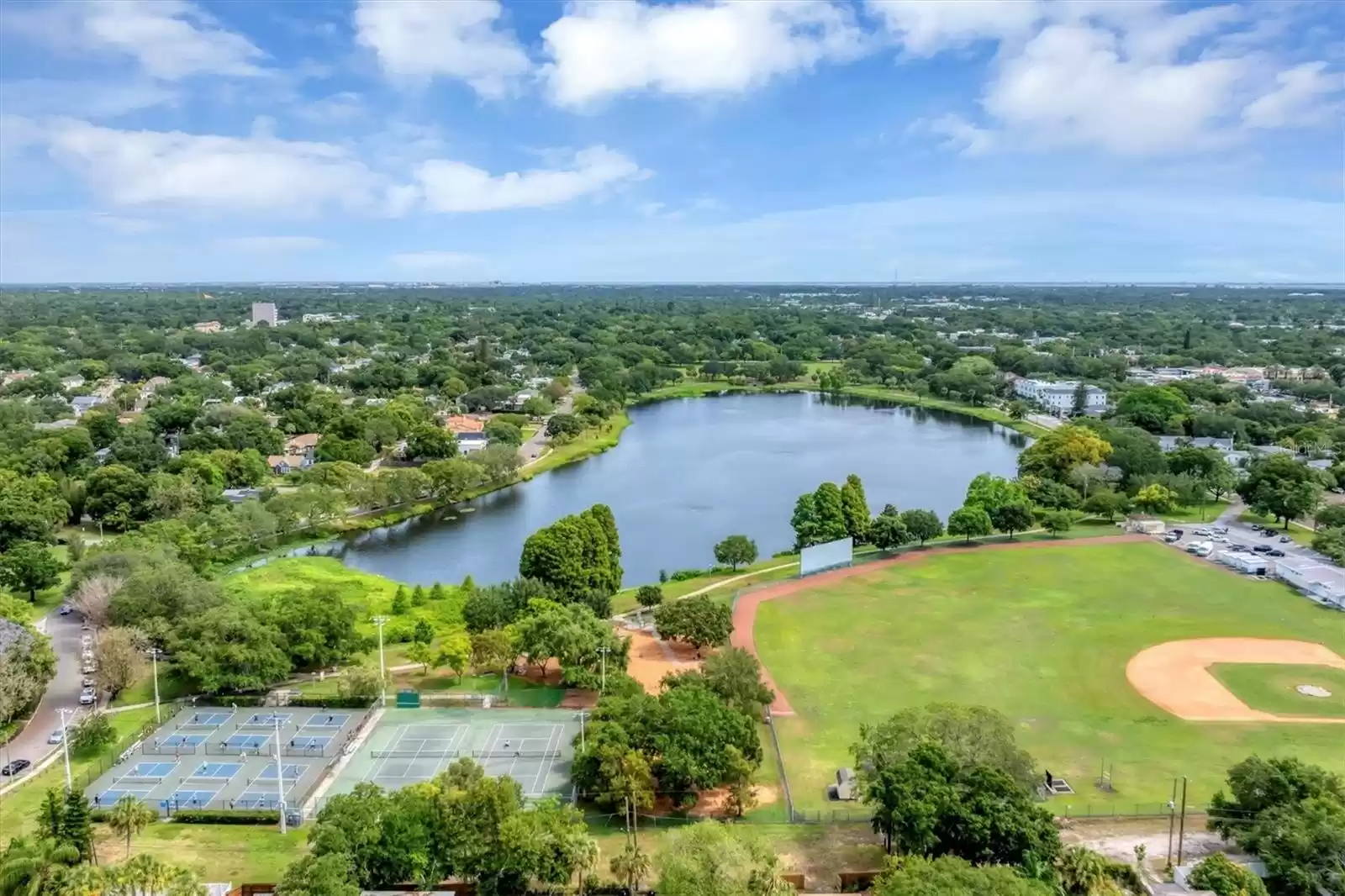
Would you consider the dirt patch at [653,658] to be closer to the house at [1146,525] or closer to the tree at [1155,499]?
the house at [1146,525]

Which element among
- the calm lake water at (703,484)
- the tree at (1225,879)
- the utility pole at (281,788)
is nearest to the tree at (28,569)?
the calm lake water at (703,484)

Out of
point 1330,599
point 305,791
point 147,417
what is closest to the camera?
point 305,791

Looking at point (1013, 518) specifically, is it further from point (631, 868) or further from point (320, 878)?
point (320, 878)

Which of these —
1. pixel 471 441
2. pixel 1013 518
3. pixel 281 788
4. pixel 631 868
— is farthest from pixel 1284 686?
pixel 471 441

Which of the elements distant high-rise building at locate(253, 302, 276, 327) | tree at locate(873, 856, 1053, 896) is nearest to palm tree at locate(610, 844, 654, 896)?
tree at locate(873, 856, 1053, 896)

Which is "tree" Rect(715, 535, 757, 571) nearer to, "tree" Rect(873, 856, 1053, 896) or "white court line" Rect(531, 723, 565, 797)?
"white court line" Rect(531, 723, 565, 797)

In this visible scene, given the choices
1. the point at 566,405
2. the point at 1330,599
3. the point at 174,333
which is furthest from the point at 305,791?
the point at 174,333

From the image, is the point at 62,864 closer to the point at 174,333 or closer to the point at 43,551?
the point at 43,551
